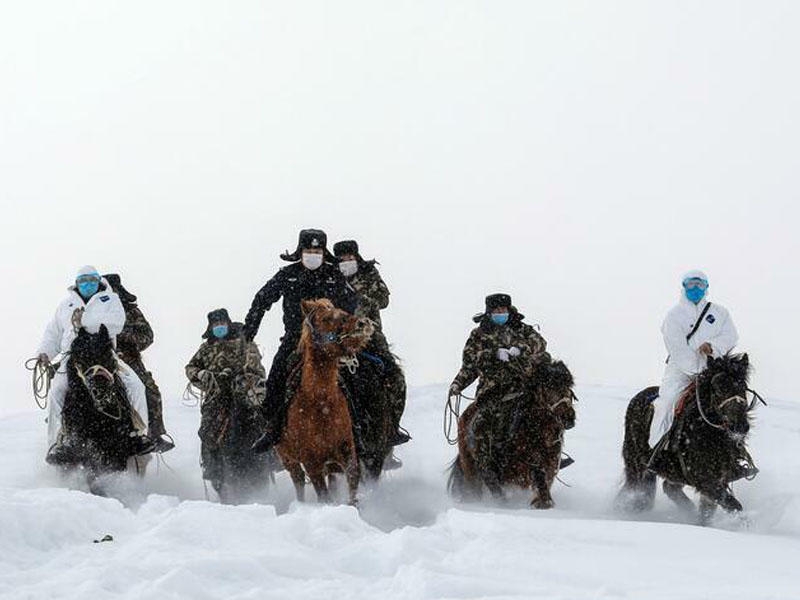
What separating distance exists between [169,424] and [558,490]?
7.84 meters

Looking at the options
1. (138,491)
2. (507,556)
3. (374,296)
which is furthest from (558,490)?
(507,556)

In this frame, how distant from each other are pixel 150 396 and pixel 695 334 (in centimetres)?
604

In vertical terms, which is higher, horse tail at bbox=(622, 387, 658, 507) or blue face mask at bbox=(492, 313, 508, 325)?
blue face mask at bbox=(492, 313, 508, 325)

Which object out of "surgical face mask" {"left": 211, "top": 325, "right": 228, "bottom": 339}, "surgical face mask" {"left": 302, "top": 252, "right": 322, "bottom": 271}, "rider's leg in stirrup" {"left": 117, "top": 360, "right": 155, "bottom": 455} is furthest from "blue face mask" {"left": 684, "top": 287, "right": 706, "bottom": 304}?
"rider's leg in stirrup" {"left": 117, "top": 360, "right": 155, "bottom": 455}

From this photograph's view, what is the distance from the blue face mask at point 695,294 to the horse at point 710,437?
1.02 meters

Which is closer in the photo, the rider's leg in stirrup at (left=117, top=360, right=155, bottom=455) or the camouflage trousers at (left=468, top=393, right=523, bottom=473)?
the rider's leg in stirrup at (left=117, top=360, right=155, bottom=455)

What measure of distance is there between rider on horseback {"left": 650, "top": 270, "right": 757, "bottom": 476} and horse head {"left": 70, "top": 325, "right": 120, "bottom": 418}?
5.25 m

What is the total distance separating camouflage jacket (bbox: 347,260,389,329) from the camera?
1267 cm

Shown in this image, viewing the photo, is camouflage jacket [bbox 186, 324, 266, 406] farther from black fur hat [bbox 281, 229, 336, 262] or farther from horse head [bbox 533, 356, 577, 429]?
horse head [bbox 533, 356, 577, 429]

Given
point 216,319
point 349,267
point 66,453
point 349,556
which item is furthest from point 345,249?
point 349,556

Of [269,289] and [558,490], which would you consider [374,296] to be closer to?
[269,289]

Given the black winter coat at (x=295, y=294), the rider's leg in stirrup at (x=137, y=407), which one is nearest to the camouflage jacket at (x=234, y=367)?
the black winter coat at (x=295, y=294)

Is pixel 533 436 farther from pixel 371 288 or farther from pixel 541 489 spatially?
pixel 371 288

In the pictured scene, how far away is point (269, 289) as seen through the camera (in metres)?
10.9
